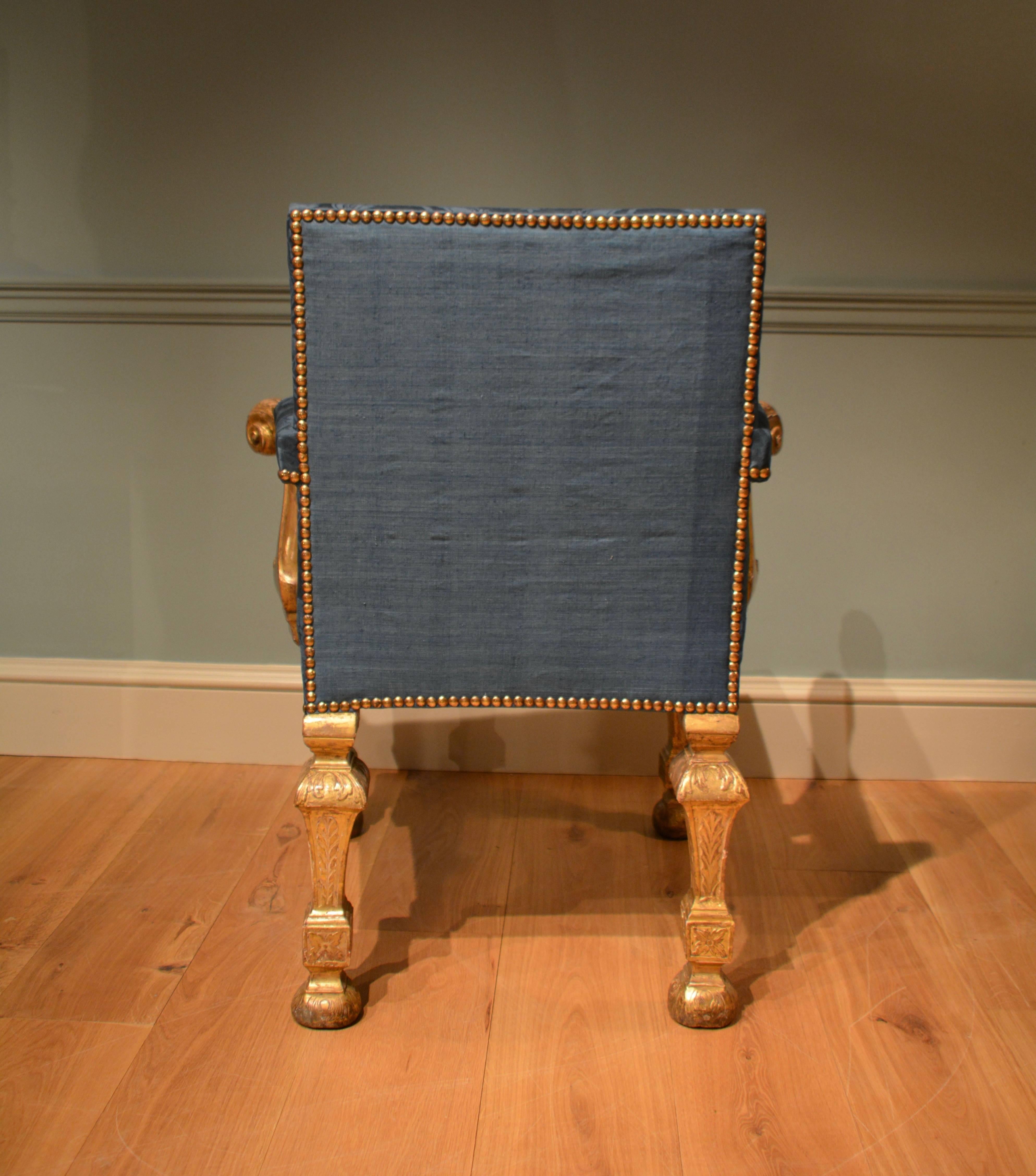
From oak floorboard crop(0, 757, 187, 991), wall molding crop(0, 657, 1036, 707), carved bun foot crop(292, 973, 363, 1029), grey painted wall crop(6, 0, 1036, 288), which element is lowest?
carved bun foot crop(292, 973, 363, 1029)

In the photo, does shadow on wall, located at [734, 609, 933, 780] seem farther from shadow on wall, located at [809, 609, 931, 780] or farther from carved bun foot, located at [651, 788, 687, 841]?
carved bun foot, located at [651, 788, 687, 841]

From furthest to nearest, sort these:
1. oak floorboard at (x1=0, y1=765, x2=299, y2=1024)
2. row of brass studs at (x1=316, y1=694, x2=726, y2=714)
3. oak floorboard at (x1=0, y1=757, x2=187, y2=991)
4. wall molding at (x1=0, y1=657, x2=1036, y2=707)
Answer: wall molding at (x1=0, y1=657, x2=1036, y2=707) → oak floorboard at (x1=0, y1=757, x2=187, y2=991) → oak floorboard at (x1=0, y1=765, x2=299, y2=1024) → row of brass studs at (x1=316, y1=694, x2=726, y2=714)

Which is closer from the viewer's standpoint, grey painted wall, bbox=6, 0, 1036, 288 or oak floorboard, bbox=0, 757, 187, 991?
oak floorboard, bbox=0, 757, 187, 991

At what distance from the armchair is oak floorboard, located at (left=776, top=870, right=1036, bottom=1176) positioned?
169mm

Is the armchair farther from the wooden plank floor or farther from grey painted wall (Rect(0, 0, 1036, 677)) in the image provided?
grey painted wall (Rect(0, 0, 1036, 677))

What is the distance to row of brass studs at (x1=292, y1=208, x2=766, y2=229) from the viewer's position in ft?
3.53

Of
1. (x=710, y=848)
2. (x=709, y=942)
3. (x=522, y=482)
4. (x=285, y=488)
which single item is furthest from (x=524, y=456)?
(x=709, y=942)

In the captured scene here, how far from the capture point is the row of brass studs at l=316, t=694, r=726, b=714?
121 centimetres

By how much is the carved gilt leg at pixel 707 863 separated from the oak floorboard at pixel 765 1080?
33 millimetres

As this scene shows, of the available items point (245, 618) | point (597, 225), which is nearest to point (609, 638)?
point (597, 225)

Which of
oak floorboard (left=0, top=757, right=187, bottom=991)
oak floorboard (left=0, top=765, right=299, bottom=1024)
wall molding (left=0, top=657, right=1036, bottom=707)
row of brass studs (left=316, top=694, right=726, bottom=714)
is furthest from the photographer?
wall molding (left=0, top=657, right=1036, bottom=707)

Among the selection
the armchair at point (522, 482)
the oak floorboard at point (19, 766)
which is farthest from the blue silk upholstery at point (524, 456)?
the oak floorboard at point (19, 766)

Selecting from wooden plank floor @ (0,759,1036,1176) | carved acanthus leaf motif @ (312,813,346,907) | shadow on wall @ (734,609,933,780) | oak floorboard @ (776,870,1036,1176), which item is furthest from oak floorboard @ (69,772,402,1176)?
shadow on wall @ (734,609,933,780)

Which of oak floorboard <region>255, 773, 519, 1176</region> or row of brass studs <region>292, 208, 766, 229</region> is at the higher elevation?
row of brass studs <region>292, 208, 766, 229</region>
